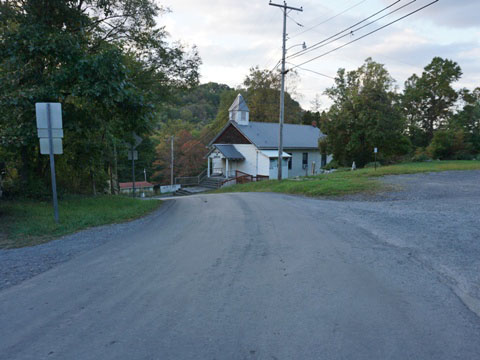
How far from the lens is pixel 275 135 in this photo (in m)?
35.6

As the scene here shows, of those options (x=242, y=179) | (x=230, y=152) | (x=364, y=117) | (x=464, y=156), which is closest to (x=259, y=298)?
(x=364, y=117)

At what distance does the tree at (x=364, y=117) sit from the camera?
26094 millimetres

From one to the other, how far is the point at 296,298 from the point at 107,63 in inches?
333

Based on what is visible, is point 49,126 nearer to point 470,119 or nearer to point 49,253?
point 49,253

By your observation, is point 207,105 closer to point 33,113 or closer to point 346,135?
point 346,135

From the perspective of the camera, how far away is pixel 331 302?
384 centimetres

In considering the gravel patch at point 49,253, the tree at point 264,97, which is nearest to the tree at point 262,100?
the tree at point 264,97

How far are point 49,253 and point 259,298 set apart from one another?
4.29 m

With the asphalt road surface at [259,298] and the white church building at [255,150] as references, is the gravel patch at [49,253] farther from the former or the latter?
the white church building at [255,150]

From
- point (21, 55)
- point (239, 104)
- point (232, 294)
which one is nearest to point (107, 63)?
point (21, 55)

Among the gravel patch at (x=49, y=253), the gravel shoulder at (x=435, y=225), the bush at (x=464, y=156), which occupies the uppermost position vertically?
the bush at (x=464, y=156)

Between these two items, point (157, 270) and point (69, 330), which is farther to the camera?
point (157, 270)

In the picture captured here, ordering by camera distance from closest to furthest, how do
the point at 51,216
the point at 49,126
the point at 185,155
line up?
the point at 49,126, the point at 51,216, the point at 185,155

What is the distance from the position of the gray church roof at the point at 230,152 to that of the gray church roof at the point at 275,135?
7.27 feet
